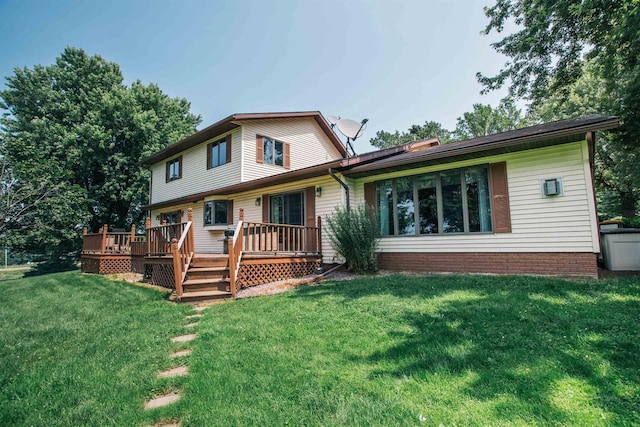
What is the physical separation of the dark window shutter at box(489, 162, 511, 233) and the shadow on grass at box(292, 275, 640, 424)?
1.98 m

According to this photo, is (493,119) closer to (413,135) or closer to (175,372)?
(413,135)

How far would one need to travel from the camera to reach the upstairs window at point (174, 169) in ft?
50.7

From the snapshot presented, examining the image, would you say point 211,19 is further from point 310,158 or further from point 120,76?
point 120,76

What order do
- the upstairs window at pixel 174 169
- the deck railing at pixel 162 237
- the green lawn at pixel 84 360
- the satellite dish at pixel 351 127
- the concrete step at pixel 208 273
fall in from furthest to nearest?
1. the upstairs window at pixel 174 169
2. the satellite dish at pixel 351 127
3. the deck railing at pixel 162 237
4. the concrete step at pixel 208 273
5. the green lawn at pixel 84 360

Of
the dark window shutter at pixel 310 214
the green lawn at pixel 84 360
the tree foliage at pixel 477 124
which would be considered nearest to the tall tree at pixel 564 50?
the dark window shutter at pixel 310 214

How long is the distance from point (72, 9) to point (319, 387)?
11.3 meters

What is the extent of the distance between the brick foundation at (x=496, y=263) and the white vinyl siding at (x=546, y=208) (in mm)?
136

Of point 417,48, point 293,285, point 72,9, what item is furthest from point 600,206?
point 72,9

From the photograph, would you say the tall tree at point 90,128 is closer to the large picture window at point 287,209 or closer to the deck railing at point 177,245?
the deck railing at point 177,245

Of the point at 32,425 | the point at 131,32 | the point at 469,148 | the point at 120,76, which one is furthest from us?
the point at 120,76

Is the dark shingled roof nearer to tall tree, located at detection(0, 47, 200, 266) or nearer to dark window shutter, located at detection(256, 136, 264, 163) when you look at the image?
dark window shutter, located at detection(256, 136, 264, 163)

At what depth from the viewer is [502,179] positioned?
7.14m

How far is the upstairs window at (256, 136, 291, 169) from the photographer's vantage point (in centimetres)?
1260

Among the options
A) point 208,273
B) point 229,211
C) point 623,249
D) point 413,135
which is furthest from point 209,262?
point 413,135
